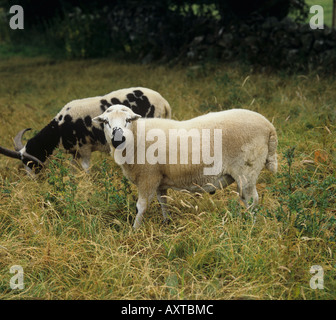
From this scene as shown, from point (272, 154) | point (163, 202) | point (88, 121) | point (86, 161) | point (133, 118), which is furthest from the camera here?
point (86, 161)

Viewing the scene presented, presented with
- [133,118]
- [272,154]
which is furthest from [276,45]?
[133,118]

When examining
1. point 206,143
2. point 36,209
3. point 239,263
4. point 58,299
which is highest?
point 206,143

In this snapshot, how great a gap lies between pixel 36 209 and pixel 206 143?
1739 mm

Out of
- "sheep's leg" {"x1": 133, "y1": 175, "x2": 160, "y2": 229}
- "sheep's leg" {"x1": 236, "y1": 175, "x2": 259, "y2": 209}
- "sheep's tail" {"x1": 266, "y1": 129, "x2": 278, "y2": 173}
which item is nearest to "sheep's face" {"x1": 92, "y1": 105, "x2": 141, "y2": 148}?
"sheep's leg" {"x1": 133, "y1": 175, "x2": 160, "y2": 229}

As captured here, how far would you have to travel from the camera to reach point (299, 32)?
8.85 meters

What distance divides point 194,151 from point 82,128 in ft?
6.82

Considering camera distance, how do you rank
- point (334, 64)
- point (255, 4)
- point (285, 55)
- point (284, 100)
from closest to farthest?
point (284, 100), point (334, 64), point (285, 55), point (255, 4)

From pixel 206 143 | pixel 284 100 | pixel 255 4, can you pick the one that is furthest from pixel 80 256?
pixel 255 4

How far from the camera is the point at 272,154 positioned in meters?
3.54

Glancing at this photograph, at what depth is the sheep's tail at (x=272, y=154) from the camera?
3.47m

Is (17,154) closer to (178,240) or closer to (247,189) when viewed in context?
(178,240)

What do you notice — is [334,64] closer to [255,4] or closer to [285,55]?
[285,55]
